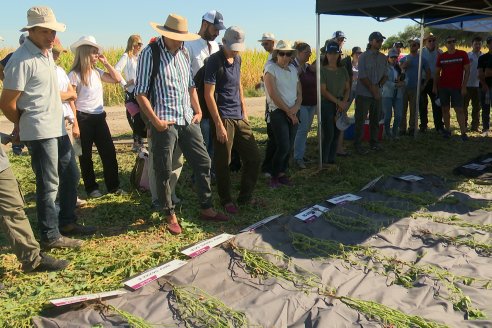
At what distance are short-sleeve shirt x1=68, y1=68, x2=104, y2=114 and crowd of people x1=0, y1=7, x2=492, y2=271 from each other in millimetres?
10

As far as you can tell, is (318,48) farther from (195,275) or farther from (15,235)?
(15,235)

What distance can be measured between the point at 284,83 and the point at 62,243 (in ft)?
9.56

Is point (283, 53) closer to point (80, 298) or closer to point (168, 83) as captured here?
point (168, 83)

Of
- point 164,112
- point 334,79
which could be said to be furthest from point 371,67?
point 164,112

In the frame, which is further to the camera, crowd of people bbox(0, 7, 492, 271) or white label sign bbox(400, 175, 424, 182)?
white label sign bbox(400, 175, 424, 182)

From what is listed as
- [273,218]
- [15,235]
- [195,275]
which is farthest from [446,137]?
[15,235]

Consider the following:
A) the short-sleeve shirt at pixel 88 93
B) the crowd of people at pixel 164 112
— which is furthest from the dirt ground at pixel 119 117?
the short-sleeve shirt at pixel 88 93

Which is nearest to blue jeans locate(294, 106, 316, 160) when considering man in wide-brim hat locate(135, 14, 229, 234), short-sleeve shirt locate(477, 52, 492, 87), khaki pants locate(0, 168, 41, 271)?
man in wide-brim hat locate(135, 14, 229, 234)

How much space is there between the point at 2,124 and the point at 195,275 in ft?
28.3

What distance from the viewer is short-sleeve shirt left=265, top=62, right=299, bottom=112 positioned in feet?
16.9

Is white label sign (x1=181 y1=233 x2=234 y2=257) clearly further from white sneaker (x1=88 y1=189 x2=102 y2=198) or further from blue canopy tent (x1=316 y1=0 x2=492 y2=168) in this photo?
blue canopy tent (x1=316 y1=0 x2=492 y2=168)

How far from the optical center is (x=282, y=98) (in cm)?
526

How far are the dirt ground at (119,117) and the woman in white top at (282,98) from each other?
4.98 meters

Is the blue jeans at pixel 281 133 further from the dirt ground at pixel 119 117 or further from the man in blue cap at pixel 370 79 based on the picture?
the dirt ground at pixel 119 117
